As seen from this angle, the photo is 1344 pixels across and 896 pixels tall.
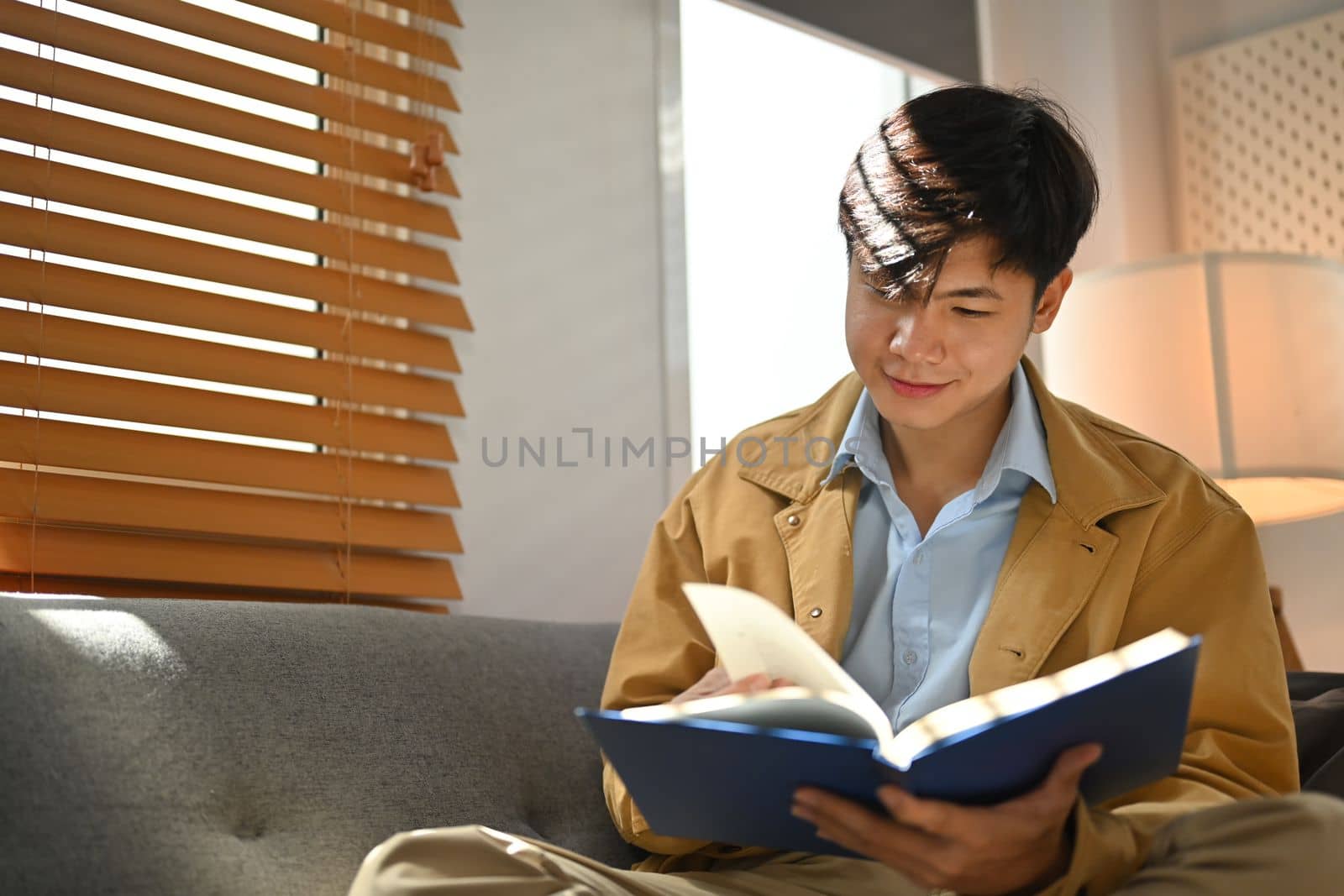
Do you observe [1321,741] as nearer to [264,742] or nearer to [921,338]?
[921,338]

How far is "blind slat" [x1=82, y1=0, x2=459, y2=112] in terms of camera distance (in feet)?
5.73

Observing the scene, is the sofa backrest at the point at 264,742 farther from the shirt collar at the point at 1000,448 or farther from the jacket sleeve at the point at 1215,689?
the jacket sleeve at the point at 1215,689

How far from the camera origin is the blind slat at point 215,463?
157cm

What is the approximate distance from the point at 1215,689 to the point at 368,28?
1.50 metres

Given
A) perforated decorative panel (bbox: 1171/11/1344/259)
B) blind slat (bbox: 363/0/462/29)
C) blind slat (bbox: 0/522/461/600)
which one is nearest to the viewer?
blind slat (bbox: 0/522/461/600)

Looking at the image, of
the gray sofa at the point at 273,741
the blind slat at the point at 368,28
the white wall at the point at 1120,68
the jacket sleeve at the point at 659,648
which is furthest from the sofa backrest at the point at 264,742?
the white wall at the point at 1120,68

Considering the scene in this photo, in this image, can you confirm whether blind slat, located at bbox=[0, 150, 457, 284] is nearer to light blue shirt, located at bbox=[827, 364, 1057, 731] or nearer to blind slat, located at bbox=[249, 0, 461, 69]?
blind slat, located at bbox=[249, 0, 461, 69]

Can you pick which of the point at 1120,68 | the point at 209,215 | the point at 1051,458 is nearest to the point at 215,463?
the point at 209,215

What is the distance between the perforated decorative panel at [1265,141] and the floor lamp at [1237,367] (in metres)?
0.50

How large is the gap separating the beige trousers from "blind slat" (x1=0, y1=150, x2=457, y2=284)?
3.43 ft

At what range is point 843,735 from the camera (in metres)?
0.89

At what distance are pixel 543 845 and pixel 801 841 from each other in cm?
21

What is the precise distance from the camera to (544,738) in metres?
1.54

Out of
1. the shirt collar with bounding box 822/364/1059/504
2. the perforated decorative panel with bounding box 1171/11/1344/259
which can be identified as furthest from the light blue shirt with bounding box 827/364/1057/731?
the perforated decorative panel with bounding box 1171/11/1344/259
